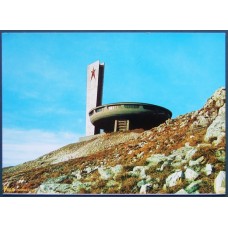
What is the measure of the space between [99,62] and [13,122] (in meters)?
1.21

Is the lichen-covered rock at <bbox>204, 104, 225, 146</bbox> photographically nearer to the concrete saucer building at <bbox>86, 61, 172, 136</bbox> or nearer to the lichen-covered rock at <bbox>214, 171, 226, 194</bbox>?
the lichen-covered rock at <bbox>214, 171, 226, 194</bbox>

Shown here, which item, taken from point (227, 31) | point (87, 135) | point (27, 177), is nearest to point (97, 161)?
point (87, 135)

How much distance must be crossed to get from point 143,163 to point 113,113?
2.29 ft

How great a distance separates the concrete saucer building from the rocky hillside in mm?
102

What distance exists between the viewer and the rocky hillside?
5430 millimetres

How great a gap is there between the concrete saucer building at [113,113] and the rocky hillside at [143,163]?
0.10 meters

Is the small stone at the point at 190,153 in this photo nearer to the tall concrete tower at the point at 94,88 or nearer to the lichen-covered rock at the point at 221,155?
the lichen-covered rock at the point at 221,155

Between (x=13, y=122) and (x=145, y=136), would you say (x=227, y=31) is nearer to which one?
(x=145, y=136)

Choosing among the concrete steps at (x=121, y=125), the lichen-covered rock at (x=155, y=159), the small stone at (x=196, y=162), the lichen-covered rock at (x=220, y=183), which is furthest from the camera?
the concrete steps at (x=121, y=125)

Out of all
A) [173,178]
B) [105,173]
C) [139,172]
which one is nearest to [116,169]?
[105,173]

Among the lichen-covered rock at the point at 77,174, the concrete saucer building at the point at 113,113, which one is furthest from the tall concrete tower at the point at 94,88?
the lichen-covered rock at the point at 77,174

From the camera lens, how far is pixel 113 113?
5.78 meters

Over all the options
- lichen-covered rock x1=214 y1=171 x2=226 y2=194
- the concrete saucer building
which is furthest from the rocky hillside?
the concrete saucer building

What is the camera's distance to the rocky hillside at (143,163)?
5.43 meters
